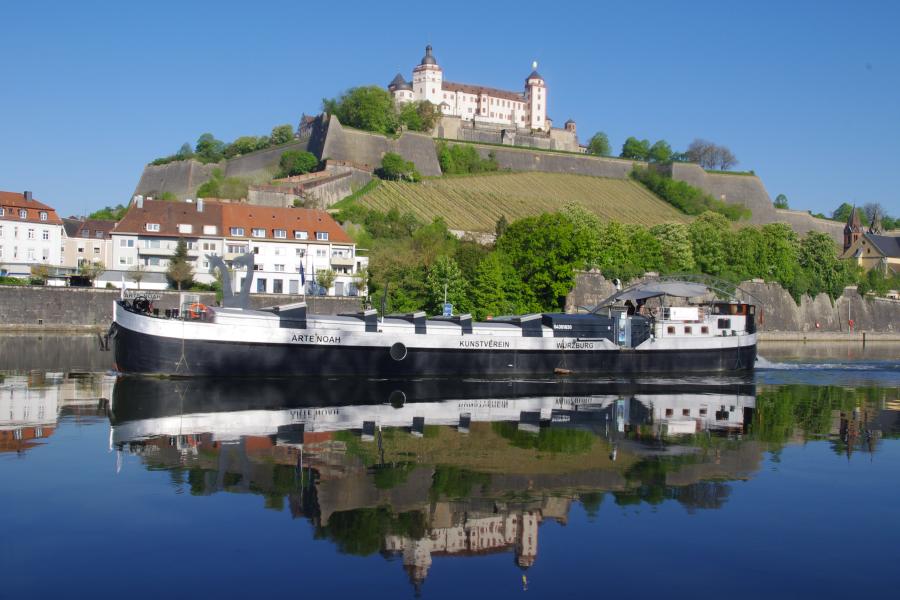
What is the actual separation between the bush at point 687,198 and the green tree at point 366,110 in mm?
46042

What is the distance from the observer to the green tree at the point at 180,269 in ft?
224

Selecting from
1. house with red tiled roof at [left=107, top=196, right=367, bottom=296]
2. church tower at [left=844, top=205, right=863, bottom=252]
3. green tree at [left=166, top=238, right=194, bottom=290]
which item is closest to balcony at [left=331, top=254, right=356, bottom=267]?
house with red tiled roof at [left=107, top=196, right=367, bottom=296]

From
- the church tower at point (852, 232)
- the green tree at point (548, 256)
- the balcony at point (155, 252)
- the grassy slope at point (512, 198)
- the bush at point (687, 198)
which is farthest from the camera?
the church tower at point (852, 232)

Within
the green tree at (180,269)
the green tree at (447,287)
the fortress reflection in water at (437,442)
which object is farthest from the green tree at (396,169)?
the fortress reflection in water at (437,442)

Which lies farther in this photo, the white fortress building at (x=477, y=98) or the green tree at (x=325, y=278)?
the white fortress building at (x=477, y=98)

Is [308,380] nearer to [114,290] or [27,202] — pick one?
[114,290]

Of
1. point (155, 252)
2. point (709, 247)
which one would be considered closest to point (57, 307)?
point (155, 252)

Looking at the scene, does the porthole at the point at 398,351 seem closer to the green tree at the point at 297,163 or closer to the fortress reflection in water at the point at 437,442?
the fortress reflection in water at the point at 437,442

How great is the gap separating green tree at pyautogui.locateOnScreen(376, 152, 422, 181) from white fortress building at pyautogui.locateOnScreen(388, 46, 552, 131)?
3549 centimetres

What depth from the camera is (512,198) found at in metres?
118

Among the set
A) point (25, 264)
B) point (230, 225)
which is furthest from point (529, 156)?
point (25, 264)

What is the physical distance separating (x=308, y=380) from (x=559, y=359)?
12.1m

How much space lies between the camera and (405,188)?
4291 inches

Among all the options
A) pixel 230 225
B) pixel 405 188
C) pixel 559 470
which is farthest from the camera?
pixel 405 188
